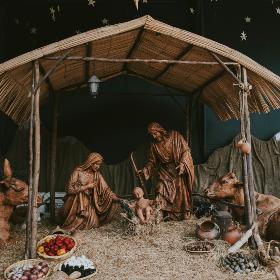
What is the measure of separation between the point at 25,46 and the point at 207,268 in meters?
7.37

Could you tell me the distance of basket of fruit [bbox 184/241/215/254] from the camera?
6327mm

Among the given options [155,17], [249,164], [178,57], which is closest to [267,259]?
[249,164]

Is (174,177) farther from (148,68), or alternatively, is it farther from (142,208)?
(148,68)

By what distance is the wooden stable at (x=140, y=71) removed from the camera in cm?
616

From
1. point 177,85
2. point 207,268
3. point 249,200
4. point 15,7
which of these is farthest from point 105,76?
point 207,268

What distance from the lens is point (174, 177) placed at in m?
8.58

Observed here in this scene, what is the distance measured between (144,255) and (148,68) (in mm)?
4279

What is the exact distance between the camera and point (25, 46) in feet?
34.4

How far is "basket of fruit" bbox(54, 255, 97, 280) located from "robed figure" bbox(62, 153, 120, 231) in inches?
67.6

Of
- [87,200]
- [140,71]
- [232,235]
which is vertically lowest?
[232,235]

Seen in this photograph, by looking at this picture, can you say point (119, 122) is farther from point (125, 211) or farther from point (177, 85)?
point (125, 211)

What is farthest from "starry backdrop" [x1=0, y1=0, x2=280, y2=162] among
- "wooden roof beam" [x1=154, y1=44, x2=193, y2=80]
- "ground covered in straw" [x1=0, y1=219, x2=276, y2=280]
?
"ground covered in straw" [x1=0, y1=219, x2=276, y2=280]

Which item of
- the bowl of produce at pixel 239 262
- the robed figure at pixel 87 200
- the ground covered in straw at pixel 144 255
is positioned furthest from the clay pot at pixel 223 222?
the robed figure at pixel 87 200

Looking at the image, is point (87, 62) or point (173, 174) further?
point (173, 174)
